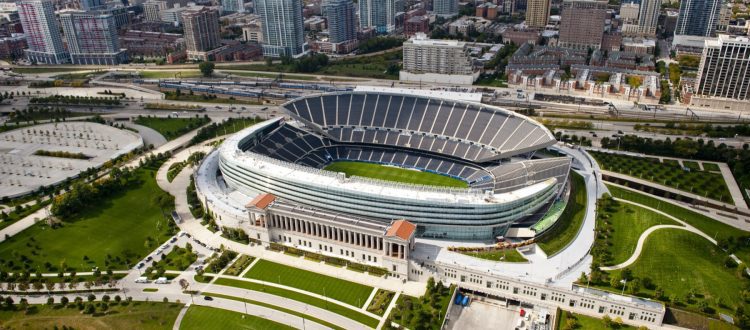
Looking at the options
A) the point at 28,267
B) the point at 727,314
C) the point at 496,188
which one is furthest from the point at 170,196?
the point at 727,314

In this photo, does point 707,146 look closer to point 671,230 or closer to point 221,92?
point 671,230

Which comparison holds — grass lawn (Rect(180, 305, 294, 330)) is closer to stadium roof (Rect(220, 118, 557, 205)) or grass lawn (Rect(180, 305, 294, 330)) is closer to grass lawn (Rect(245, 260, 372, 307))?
grass lawn (Rect(245, 260, 372, 307))

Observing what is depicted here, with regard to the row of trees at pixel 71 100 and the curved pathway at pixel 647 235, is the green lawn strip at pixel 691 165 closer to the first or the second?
the curved pathway at pixel 647 235

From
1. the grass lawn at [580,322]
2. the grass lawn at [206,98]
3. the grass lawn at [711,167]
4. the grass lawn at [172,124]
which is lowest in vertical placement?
the grass lawn at [580,322]

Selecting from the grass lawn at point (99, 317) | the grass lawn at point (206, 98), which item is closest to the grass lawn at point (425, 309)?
the grass lawn at point (99, 317)

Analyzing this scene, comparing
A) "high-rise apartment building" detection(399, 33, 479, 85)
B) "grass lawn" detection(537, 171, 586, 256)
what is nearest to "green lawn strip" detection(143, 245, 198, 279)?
"grass lawn" detection(537, 171, 586, 256)

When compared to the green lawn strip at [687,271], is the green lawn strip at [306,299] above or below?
below

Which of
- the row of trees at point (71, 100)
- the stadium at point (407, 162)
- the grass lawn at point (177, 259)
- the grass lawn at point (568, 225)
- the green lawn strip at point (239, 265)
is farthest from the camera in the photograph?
the row of trees at point (71, 100)

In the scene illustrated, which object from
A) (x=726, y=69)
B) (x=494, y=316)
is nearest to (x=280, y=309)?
Answer: (x=494, y=316)
